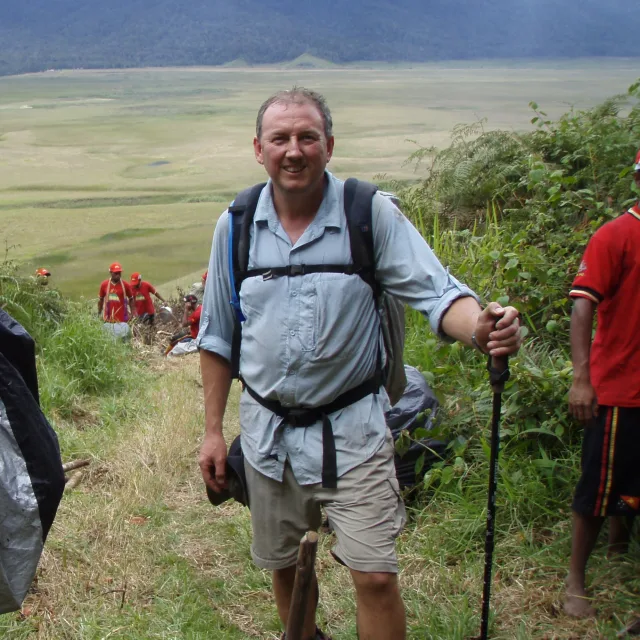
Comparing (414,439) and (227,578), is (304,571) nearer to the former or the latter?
(227,578)

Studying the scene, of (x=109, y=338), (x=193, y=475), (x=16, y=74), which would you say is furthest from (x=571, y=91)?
(x=16, y=74)

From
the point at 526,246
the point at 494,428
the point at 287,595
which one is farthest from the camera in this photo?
the point at 526,246

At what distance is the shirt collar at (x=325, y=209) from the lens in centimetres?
226

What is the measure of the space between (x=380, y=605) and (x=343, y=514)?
0.27 meters

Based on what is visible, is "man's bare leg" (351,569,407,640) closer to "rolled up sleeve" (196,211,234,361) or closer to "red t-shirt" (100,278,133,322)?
"rolled up sleeve" (196,211,234,361)

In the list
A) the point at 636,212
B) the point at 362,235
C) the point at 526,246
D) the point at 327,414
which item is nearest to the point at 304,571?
the point at 327,414

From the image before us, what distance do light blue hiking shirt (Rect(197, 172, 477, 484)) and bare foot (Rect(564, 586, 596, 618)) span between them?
3.54 ft

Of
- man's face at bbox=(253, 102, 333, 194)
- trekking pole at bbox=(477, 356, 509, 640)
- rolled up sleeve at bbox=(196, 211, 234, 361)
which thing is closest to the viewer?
trekking pole at bbox=(477, 356, 509, 640)

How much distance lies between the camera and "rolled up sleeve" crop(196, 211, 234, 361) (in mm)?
2396

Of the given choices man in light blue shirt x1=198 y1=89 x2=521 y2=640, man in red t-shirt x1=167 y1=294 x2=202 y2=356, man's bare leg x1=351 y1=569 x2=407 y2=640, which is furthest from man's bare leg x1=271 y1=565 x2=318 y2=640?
man in red t-shirt x1=167 y1=294 x2=202 y2=356

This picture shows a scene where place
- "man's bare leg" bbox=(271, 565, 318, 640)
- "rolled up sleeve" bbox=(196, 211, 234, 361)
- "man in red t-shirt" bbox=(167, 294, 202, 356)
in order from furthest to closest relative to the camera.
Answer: "man in red t-shirt" bbox=(167, 294, 202, 356), "man's bare leg" bbox=(271, 565, 318, 640), "rolled up sleeve" bbox=(196, 211, 234, 361)

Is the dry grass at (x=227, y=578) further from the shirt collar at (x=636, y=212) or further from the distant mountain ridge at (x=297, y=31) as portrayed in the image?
the distant mountain ridge at (x=297, y=31)

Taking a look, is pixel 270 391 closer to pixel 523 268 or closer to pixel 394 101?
pixel 523 268

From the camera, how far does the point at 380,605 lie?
2205 mm
